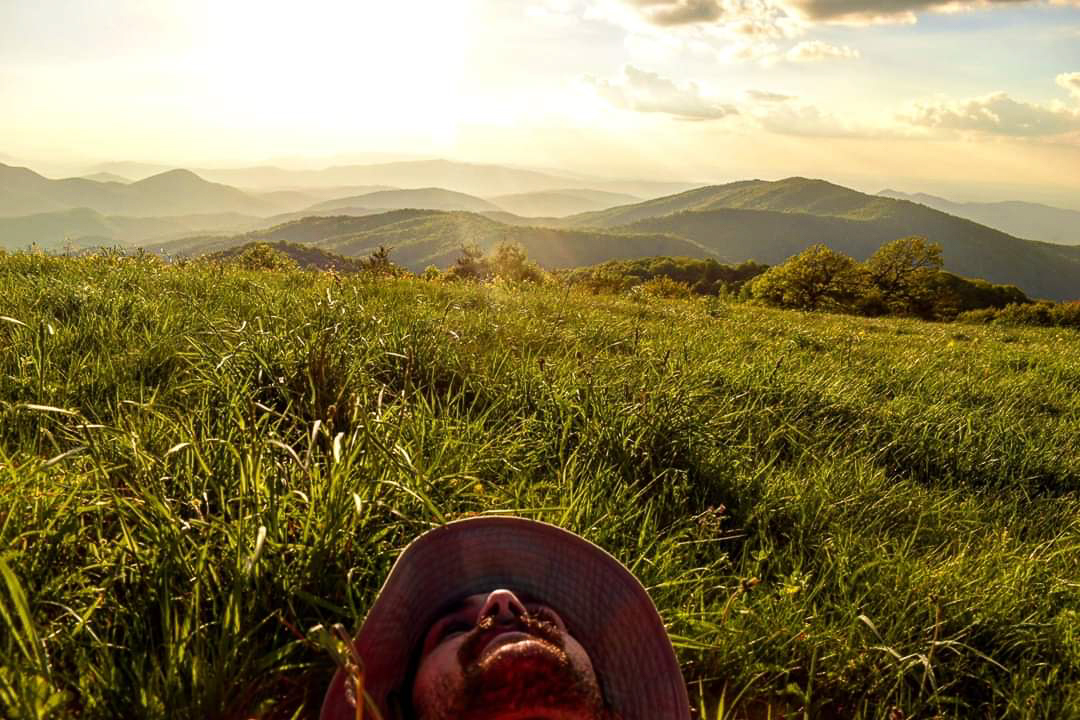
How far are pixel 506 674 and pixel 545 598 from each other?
416 millimetres

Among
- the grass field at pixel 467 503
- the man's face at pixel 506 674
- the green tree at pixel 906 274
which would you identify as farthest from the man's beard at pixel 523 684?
the green tree at pixel 906 274

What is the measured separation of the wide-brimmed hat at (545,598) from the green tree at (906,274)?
272 ft

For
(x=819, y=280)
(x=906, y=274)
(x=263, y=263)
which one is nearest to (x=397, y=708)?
(x=263, y=263)

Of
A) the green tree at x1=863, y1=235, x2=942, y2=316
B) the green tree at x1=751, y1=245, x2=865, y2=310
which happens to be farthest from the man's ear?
the green tree at x1=863, y1=235, x2=942, y2=316

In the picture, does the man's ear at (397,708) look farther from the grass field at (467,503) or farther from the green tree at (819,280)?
the green tree at (819,280)

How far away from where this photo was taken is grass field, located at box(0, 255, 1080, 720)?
198cm

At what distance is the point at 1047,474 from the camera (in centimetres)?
508

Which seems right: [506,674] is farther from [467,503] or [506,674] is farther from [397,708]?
[467,503]

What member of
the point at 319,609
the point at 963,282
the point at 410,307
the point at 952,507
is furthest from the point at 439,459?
the point at 963,282

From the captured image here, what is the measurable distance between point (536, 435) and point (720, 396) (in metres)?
2.02

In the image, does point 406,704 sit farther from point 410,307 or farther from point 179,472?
point 410,307

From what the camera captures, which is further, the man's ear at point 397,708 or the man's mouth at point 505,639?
the man's ear at point 397,708

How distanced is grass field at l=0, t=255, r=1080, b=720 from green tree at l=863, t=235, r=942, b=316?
260 feet

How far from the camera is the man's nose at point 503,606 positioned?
1434 mm
